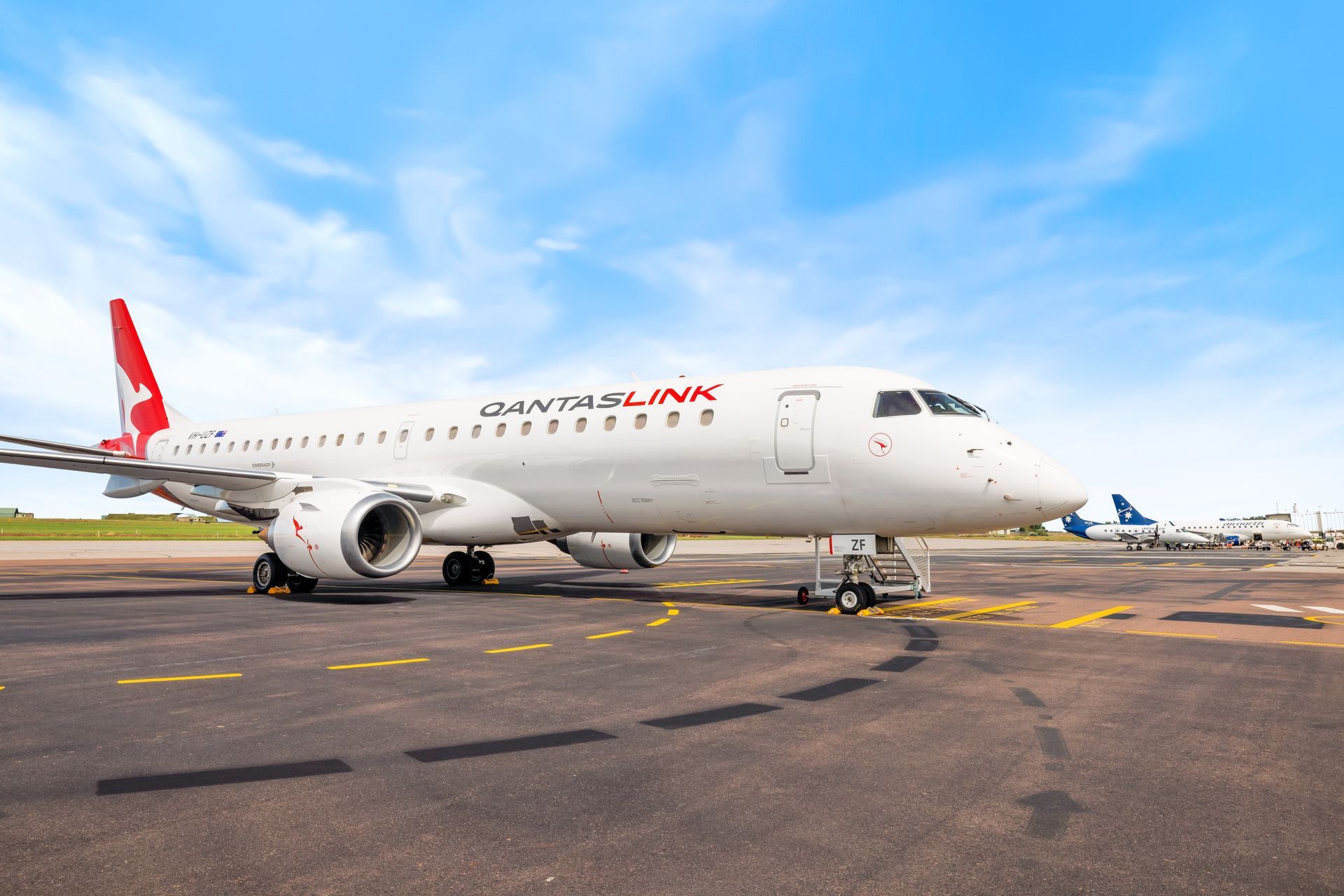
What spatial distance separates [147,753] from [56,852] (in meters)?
1.63

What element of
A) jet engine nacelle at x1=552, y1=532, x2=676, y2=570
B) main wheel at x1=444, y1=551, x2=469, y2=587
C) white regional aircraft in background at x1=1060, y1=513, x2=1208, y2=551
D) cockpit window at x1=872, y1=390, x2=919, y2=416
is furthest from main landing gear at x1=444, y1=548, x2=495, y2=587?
white regional aircraft in background at x1=1060, y1=513, x2=1208, y2=551

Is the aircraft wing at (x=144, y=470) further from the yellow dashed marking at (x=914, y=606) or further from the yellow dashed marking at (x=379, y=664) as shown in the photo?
the yellow dashed marking at (x=914, y=606)

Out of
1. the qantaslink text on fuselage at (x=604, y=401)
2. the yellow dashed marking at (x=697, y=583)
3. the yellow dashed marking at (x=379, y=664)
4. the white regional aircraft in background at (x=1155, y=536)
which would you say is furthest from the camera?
the white regional aircraft in background at (x=1155, y=536)

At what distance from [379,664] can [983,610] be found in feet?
34.4

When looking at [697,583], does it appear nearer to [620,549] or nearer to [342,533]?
[620,549]

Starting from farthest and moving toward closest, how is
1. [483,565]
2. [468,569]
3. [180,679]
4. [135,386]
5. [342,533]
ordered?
[135,386] → [483,565] → [468,569] → [342,533] → [180,679]

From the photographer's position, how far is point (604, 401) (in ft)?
52.4

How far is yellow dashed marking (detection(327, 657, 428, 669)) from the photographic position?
808cm

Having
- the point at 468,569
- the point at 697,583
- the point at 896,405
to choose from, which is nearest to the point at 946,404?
the point at 896,405

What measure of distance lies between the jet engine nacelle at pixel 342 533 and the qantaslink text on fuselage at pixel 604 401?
308cm

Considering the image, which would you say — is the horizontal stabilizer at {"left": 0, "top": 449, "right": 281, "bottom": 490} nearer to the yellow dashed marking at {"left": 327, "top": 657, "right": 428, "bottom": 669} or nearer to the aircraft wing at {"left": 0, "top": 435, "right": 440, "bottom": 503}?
the aircraft wing at {"left": 0, "top": 435, "right": 440, "bottom": 503}

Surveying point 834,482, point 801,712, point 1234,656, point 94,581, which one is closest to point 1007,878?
point 801,712

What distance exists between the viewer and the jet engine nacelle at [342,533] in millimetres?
14625

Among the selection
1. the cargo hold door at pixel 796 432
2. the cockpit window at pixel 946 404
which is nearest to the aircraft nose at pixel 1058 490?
the cockpit window at pixel 946 404
